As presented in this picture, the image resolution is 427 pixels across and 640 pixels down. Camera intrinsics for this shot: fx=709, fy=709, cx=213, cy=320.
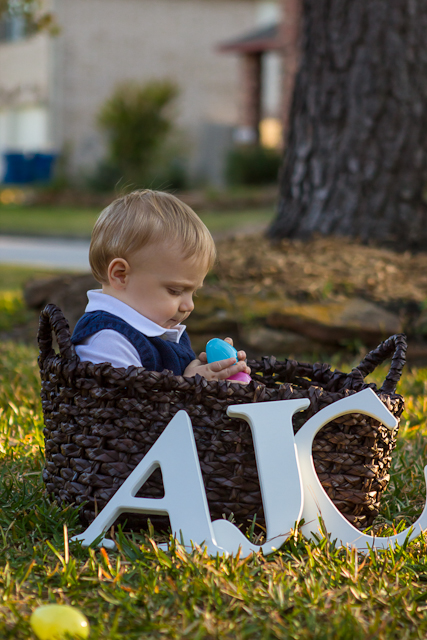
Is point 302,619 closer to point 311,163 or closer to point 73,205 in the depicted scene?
point 311,163

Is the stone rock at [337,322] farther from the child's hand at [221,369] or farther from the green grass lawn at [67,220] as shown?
the green grass lawn at [67,220]

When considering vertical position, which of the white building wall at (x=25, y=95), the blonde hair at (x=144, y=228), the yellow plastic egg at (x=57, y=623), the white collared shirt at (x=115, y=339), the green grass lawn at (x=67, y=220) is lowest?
the green grass lawn at (x=67, y=220)

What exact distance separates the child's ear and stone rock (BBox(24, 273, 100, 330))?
2143mm

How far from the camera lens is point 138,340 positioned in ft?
6.51

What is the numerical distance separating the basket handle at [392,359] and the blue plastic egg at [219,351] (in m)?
0.41

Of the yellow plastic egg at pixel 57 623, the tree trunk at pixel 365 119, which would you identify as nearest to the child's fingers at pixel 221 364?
the yellow plastic egg at pixel 57 623

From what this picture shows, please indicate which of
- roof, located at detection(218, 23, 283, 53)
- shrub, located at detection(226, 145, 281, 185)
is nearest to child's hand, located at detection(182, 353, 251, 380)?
shrub, located at detection(226, 145, 281, 185)

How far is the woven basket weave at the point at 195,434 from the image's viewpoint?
70.6 inches

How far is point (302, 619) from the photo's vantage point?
4.82 feet

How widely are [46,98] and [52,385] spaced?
23.1 metres

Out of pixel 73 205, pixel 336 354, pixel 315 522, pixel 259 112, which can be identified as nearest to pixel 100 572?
pixel 315 522

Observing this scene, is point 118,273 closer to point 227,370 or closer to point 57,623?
point 227,370

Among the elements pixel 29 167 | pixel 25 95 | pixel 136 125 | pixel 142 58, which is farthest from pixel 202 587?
pixel 25 95

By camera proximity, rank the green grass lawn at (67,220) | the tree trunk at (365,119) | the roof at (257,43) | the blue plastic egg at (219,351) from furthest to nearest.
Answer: the roof at (257,43) < the green grass lawn at (67,220) < the tree trunk at (365,119) < the blue plastic egg at (219,351)
